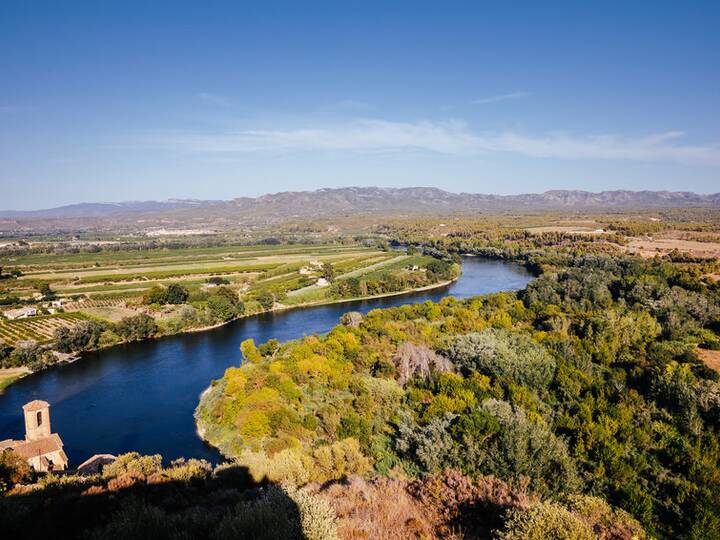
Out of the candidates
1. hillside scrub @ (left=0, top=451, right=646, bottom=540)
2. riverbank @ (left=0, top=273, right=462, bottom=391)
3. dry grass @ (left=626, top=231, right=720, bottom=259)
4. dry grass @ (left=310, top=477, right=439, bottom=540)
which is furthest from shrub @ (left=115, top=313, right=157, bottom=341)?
dry grass @ (left=626, top=231, right=720, bottom=259)

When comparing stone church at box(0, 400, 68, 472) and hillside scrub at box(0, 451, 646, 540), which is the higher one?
hillside scrub at box(0, 451, 646, 540)

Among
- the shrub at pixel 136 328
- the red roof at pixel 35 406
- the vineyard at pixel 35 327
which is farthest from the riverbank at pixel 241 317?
the red roof at pixel 35 406

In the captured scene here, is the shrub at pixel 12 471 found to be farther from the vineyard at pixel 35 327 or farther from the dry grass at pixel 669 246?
the dry grass at pixel 669 246

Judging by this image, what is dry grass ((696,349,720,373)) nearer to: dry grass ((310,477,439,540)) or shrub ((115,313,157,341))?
dry grass ((310,477,439,540))

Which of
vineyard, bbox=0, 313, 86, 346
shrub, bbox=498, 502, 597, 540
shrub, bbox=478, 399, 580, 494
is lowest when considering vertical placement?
vineyard, bbox=0, 313, 86, 346

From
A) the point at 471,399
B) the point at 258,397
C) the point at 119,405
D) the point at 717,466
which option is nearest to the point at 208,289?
the point at 119,405

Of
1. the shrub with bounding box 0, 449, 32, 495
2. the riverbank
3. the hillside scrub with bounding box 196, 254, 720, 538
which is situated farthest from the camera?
the riverbank

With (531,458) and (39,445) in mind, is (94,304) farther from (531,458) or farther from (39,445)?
Answer: (531,458)

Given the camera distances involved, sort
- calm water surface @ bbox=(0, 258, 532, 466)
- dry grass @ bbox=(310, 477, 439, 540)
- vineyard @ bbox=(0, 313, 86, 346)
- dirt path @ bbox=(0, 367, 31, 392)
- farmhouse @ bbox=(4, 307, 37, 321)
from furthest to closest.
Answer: farmhouse @ bbox=(4, 307, 37, 321), vineyard @ bbox=(0, 313, 86, 346), dirt path @ bbox=(0, 367, 31, 392), calm water surface @ bbox=(0, 258, 532, 466), dry grass @ bbox=(310, 477, 439, 540)
